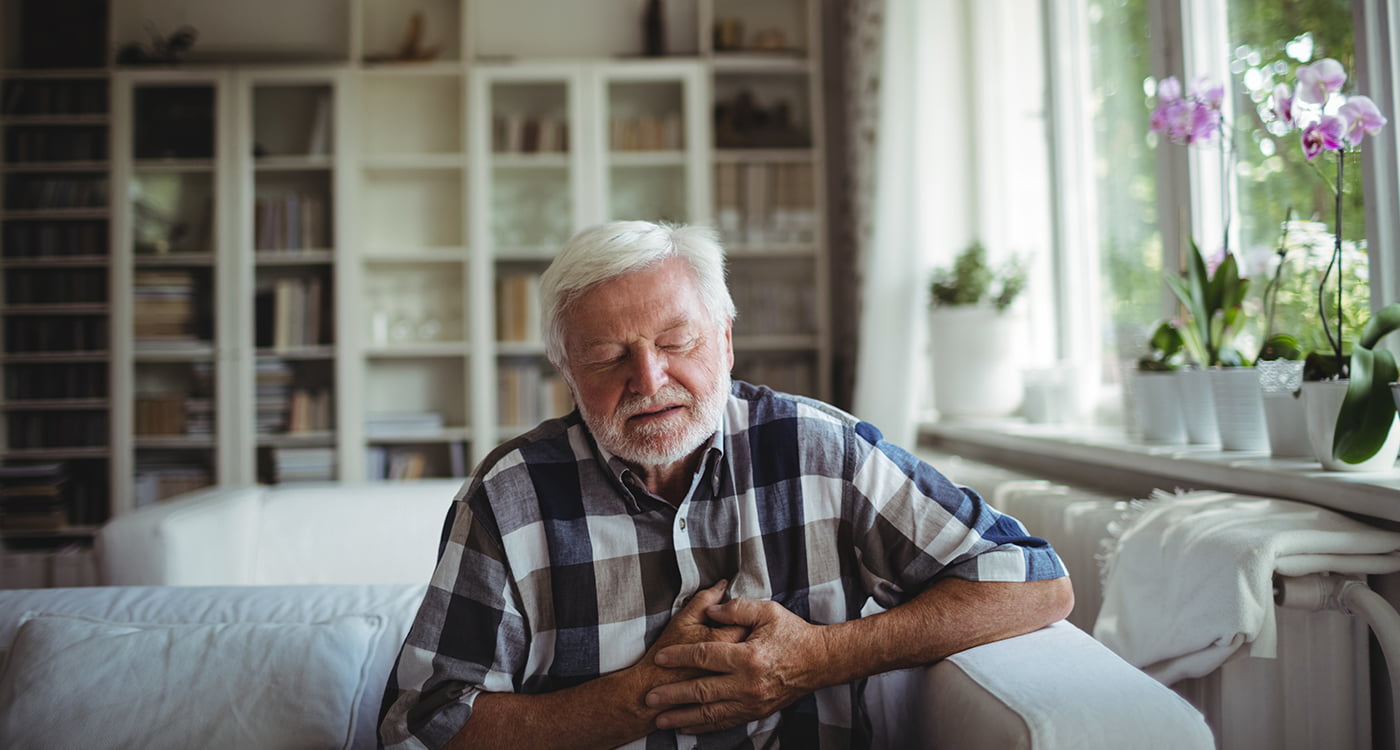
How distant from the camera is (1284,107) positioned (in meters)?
1.22

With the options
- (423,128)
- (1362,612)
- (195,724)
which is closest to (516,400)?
(423,128)

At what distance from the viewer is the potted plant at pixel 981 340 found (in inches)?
102

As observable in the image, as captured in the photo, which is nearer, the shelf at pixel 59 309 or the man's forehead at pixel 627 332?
the man's forehead at pixel 627 332

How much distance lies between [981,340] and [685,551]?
1.67 m

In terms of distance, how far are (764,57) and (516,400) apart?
1.77 m

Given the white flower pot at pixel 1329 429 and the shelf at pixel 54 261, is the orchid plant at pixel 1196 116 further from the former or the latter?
the shelf at pixel 54 261

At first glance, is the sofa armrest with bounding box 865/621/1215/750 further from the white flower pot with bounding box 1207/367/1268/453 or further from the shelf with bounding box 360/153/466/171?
the shelf with bounding box 360/153/466/171

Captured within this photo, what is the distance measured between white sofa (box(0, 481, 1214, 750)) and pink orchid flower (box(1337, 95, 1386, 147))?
0.73 metres

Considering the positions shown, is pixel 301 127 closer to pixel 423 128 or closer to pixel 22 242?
pixel 423 128

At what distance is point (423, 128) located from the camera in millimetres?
3932

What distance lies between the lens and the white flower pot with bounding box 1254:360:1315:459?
4.18 ft

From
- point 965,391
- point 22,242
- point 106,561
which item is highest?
point 22,242

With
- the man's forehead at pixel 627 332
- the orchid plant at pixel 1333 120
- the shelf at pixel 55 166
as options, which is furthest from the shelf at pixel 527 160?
the orchid plant at pixel 1333 120

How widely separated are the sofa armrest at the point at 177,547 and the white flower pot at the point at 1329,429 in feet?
7.04
